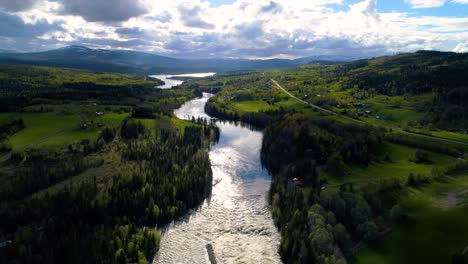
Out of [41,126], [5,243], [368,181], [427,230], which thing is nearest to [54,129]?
[41,126]

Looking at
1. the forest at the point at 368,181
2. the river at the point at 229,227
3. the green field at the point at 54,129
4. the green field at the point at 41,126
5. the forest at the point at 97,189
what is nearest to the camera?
the forest at the point at 97,189

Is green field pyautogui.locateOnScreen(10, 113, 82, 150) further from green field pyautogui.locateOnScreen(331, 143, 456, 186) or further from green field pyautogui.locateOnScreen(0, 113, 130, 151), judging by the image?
green field pyautogui.locateOnScreen(331, 143, 456, 186)

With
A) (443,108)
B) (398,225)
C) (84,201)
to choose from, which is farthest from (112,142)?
(443,108)

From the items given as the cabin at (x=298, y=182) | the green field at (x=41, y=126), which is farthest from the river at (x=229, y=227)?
the green field at (x=41, y=126)

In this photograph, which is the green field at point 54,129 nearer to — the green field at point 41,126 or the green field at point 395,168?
the green field at point 41,126

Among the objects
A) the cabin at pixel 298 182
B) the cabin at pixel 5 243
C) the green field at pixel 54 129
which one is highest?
the green field at pixel 54 129

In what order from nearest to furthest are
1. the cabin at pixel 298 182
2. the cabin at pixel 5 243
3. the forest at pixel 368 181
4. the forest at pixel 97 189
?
the cabin at pixel 5 243 < the forest at pixel 97 189 < the forest at pixel 368 181 < the cabin at pixel 298 182

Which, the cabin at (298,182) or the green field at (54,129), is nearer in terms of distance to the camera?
the cabin at (298,182)
